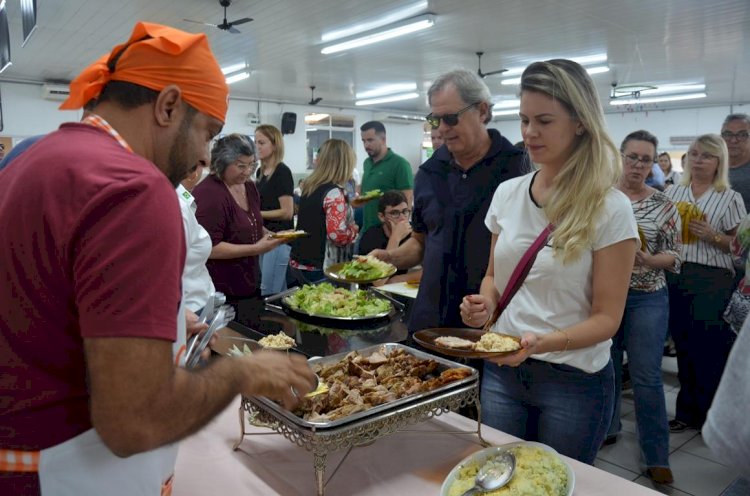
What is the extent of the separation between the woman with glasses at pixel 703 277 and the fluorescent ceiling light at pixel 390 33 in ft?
12.7

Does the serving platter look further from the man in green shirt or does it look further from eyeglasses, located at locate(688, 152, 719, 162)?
eyeglasses, located at locate(688, 152, 719, 162)

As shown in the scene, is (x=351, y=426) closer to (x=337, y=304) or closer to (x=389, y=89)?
(x=337, y=304)

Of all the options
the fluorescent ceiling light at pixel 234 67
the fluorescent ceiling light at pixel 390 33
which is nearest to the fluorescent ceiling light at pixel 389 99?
the fluorescent ceiling light at pixel 234 67

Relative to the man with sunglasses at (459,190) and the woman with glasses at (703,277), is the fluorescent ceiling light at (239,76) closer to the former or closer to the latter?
the woman with glasses at (703,277)

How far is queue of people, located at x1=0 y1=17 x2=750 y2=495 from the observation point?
69 cm

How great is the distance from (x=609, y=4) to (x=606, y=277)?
219 inches

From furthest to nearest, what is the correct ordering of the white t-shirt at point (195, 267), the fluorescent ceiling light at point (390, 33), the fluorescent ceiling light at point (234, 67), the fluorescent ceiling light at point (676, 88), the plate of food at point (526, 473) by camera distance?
the fluorescent ceiling light at point (676, 88) → the fluorescent ceiling light at point (234, 67) → the fluorescent ceiling light at point (390, 33) → the white t-shirt at point (195, 267) → the plate of food at point (526, 473)

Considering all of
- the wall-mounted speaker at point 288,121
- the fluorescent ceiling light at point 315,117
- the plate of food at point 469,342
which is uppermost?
the fluorescent ceiling light at point 315,117

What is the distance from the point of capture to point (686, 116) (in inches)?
553

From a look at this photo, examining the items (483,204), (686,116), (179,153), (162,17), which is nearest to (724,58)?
(686,116)

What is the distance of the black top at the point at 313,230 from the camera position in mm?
3768

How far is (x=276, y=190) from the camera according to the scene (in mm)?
4188

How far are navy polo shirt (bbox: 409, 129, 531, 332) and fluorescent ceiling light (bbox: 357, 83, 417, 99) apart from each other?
31.7ft

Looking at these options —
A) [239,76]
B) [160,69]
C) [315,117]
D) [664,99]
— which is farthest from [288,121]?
[160,69]
